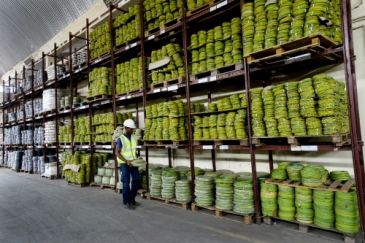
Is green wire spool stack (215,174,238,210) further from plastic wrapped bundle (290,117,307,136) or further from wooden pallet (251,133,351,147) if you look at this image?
plastic wrapped bundle (290,117,307,136)

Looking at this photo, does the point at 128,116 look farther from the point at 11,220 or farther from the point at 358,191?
the point at 358,191

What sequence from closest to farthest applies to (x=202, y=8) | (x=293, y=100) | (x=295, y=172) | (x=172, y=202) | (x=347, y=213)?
(x=347, y=213) → (x=293, y=100) → (x=295, y=172) → (x=202, y=8) → (x=172, y=202)

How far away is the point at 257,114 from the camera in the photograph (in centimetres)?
508

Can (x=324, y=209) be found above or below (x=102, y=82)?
below

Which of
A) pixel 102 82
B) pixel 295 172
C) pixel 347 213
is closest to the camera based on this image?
pixel 347 213

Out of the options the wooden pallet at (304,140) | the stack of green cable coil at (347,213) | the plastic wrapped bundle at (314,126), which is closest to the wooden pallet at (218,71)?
the wooden pallet at (304,140)

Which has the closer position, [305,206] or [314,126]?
[314,126]

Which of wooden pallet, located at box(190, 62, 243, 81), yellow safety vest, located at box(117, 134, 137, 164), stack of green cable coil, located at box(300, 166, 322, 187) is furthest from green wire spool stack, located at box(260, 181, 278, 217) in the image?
yellow safety vest, located at box(117, 134, 137, 164)

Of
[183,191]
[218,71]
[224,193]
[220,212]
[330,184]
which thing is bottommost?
[220,212]

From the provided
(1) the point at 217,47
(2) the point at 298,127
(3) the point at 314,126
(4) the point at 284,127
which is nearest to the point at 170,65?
(1) the point at 217,47

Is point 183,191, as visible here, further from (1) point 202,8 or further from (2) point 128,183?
(1) point 202,8

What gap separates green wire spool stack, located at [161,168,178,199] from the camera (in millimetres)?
6707

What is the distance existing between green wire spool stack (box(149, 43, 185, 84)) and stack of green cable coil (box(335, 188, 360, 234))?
4660 mm

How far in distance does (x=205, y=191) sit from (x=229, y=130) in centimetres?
160
